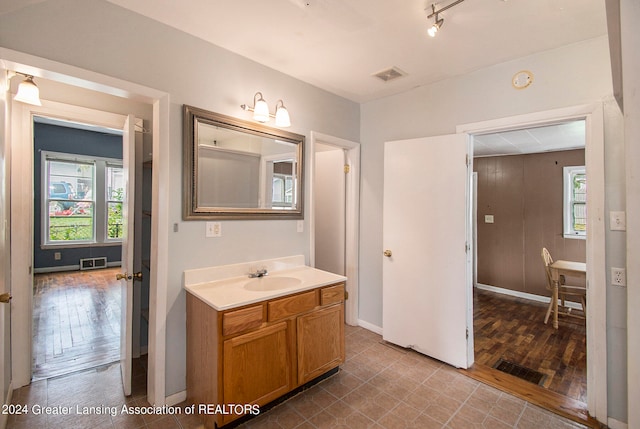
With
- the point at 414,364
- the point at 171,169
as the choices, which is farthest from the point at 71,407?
the point at 414,364

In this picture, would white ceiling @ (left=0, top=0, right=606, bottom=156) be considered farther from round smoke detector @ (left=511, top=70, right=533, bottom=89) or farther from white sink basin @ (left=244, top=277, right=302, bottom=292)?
white sink basin @ (left=244, top=277, right=302, bottom=292)

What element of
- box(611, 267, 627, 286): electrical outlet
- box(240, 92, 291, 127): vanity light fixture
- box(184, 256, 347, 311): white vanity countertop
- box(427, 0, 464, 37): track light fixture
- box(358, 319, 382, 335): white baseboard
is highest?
box(427, 0, 464, 37): track light fixture

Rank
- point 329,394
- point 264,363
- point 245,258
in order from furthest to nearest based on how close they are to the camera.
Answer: point 245,258 < point 329,394 < point 264,363

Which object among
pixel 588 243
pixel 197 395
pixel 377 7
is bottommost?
pixel 197 395

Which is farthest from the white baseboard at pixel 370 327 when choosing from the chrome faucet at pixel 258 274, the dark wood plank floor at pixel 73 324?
the dark wood plank floor at pixel 73 324

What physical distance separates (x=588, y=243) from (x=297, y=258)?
2.25 meters

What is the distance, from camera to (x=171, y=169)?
1971 millimetres

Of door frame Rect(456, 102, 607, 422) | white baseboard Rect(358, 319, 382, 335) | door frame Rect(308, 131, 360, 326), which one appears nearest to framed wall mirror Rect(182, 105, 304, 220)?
door frame Rect(308, 131, 360, 326)

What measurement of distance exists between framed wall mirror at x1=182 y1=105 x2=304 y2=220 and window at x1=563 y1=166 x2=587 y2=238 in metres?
4.43

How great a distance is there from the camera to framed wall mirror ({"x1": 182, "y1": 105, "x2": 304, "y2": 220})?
81.0 inches

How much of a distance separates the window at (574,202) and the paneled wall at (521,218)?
0.32 feet

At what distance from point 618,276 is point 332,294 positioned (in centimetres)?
194

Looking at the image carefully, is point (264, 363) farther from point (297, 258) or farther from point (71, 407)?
point (71, 407)

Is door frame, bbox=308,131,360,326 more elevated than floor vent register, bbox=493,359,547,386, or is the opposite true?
door frame, bbox=308,131,360,326
